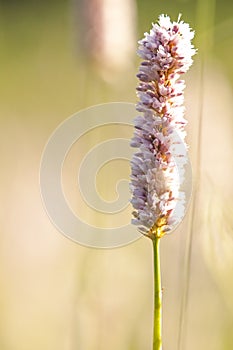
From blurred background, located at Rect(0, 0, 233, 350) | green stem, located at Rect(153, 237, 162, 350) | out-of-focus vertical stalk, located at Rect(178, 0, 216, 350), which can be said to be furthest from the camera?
blurred background, located at Rect(0, 0, 233, 350)

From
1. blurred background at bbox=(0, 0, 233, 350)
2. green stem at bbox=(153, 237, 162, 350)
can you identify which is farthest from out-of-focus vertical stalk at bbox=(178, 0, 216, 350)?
green stem at bbox=(153, 237, 162, 350)

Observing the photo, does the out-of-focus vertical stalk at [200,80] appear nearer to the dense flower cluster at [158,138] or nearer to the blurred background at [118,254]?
the blurred background at [118,254]

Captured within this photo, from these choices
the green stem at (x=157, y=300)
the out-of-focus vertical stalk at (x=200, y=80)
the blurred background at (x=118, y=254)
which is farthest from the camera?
the blurred background at (x=118, y=254)

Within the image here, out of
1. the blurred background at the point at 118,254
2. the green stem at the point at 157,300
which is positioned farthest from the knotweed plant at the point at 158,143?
the blurred background at the point at 118,254

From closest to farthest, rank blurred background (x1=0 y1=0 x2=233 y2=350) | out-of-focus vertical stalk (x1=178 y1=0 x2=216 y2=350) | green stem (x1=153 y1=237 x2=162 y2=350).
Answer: green stem (x1=153 y1=237 x2=162 y2=350)
out-of-focus vertical stalk (x1=178 y1=0 x2=216 y2=350)
blurred background (x1=0 y1=0 x2=233 y2=350)

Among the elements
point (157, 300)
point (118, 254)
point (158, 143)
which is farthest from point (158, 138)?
point (118, 254)

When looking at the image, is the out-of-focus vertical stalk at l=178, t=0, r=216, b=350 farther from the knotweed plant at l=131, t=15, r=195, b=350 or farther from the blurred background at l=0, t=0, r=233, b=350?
the knotweed plant at l=131, t=15, r=195, b=350
